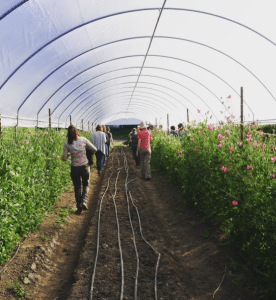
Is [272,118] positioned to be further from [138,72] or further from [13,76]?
[13,76]

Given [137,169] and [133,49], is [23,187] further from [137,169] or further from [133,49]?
[133,49]

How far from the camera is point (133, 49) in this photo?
38.5 ft

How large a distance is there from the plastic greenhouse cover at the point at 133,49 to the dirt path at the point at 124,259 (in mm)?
2622

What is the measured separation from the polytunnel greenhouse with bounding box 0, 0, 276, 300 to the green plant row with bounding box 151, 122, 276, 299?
23 millimetres

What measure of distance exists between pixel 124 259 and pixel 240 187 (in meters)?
2.05

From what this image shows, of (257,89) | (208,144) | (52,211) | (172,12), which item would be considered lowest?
(52,211)

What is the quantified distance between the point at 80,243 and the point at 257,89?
8572 mm

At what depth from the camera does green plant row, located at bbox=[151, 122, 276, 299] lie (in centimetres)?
305

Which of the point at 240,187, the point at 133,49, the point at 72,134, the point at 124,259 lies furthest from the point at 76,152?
the point at 133,49

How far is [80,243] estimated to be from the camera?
5.26 m

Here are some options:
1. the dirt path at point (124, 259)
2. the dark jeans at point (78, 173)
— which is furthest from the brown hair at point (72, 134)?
the dirt path at point (124, 259)

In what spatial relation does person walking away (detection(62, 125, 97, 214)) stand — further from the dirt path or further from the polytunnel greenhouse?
the dirt path

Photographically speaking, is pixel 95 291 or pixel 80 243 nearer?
pixel 95 291

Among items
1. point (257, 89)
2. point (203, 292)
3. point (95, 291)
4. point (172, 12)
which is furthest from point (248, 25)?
point (95, 291)
